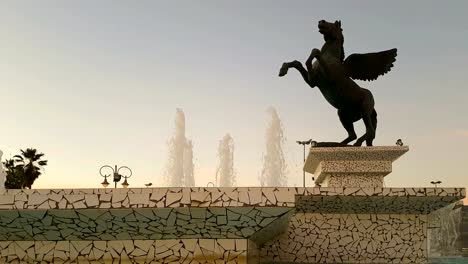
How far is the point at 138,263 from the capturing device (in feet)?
25.4

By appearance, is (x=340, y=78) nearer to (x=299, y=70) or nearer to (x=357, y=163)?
(x=299, y=70)

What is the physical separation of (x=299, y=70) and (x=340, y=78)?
101 centimetres

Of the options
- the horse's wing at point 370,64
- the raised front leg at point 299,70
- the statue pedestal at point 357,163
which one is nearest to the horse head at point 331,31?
the horse's wing at point 370,64

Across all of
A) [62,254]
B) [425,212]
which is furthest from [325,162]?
[62,254]

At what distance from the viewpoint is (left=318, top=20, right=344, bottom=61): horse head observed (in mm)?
12789

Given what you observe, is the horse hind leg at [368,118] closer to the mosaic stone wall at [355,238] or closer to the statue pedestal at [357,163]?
the statue pedestal at [357,163]

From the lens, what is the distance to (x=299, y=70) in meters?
12.5

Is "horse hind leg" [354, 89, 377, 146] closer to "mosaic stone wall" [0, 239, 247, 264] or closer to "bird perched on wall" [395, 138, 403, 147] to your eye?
"bird perched on wall" [395, 138, 403, 147]

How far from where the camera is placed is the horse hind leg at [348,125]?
13102 mm

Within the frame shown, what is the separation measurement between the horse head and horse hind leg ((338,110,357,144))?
5.82 feet

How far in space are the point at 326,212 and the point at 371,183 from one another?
1826 mm

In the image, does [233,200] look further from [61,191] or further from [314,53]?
[314,53]

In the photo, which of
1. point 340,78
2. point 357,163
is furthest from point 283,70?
point 357,163

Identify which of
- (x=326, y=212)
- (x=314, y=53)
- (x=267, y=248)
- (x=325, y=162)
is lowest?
(x=267, y=248)
